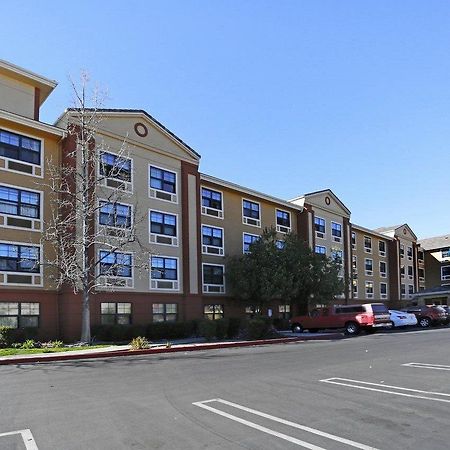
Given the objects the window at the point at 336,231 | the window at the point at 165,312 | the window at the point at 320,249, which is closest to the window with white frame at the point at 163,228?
the window at the point at 165,312

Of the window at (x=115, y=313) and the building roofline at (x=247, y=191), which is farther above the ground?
the building roofline at (x=247, y=191)

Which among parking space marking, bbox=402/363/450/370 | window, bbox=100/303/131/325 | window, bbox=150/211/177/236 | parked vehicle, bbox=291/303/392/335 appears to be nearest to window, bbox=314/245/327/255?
parked vehicle, bbox=291/303/392/335

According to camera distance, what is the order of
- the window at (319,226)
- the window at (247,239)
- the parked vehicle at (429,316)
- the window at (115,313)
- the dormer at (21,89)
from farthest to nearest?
the window at (319,226) → the window at (247,239) → the parked vehicle at (429,316) → the window at (115,313) → the dormer at (21,89)

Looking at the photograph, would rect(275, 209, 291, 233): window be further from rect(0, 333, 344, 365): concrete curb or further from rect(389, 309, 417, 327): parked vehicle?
rect(0, 333, 344, 365): concrete curb

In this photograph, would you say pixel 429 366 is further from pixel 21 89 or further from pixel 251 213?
pixel 251 213

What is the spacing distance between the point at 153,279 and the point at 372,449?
24.8 metres

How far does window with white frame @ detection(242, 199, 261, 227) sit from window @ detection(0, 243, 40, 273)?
55.6ft

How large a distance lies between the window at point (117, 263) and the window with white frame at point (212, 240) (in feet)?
22.7

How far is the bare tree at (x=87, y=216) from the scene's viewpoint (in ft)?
79.5

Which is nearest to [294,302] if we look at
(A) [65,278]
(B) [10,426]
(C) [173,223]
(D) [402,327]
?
(D) [402,327]

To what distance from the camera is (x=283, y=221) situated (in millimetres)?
42281

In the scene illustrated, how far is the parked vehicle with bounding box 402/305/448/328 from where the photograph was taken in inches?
1469

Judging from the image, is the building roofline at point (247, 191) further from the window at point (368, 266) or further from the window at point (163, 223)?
the window at point (368, 266)

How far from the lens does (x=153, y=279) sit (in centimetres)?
3000
